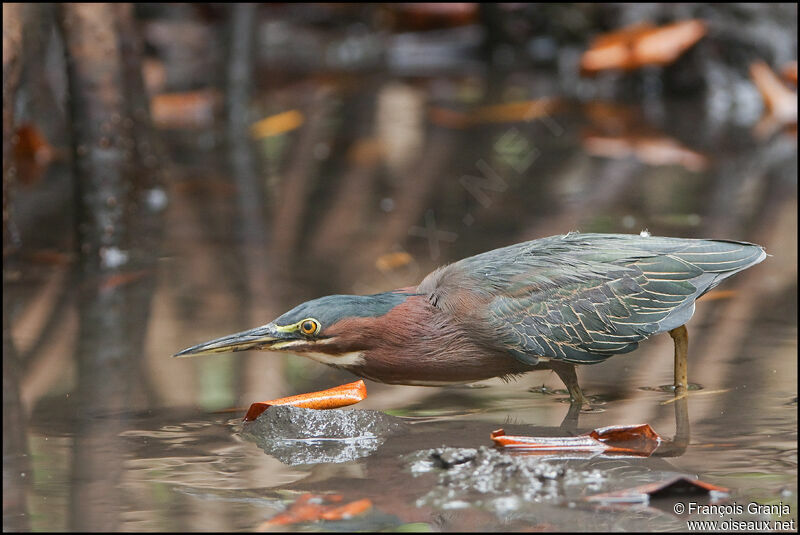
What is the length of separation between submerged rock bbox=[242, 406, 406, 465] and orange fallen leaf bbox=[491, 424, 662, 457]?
0.48 m

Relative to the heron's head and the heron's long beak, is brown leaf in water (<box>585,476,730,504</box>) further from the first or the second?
the heron's long beak

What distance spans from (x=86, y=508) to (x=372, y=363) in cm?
119

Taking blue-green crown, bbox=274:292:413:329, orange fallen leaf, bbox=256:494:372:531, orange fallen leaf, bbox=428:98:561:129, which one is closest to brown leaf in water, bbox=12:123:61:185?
orange fallen leaf, bbox=428:98:561:129

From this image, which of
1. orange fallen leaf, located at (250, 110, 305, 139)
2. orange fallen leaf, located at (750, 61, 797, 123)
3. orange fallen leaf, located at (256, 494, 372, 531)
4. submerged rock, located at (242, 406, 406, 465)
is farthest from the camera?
orange fallen leaf, located at (750, 61, 797, 123)

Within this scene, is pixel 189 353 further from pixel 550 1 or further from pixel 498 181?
pixel 550 1

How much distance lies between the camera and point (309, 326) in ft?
13.1

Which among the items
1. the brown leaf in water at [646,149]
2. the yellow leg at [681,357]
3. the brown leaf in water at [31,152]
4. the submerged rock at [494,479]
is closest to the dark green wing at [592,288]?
the yellow leg at [681,357]

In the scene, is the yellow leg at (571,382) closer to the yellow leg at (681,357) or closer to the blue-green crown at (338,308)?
the yellow leg at (681,357)

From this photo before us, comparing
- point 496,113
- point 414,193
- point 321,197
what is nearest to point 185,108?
point 496,113

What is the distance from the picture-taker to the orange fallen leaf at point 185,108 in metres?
10.9

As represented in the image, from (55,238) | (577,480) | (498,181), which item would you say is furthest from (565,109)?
(577,480)

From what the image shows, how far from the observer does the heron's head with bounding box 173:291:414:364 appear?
3986mm

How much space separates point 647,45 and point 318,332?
803 cm

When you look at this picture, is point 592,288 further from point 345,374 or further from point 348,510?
point 348,510
